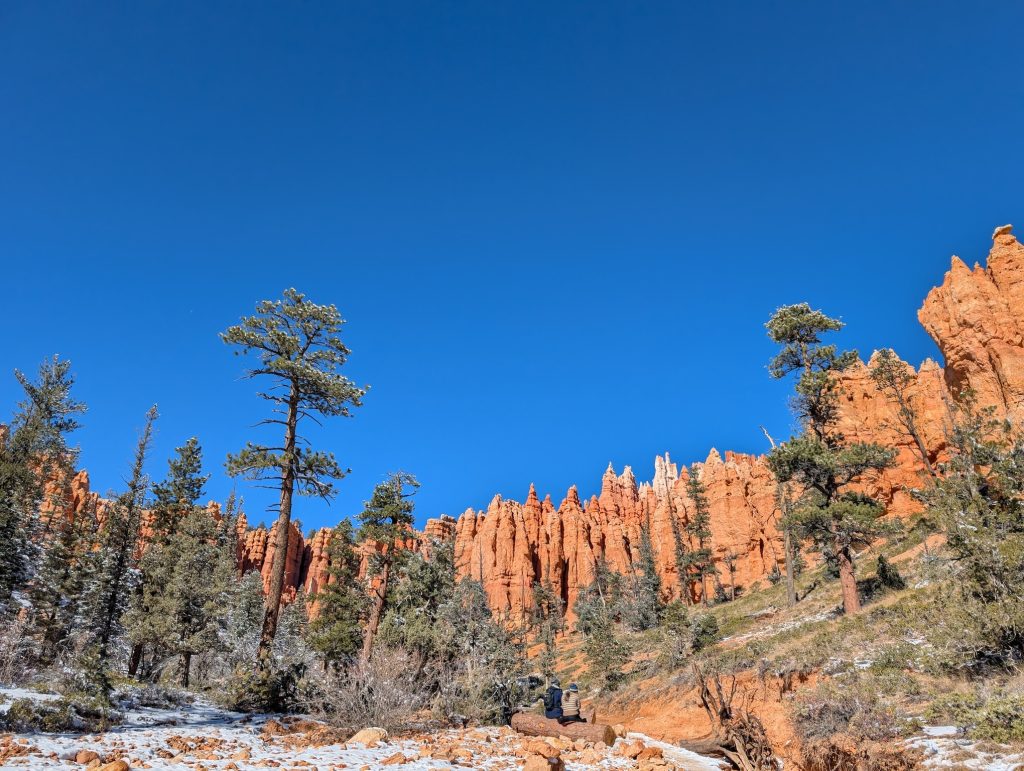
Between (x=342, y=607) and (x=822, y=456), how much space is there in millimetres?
26553

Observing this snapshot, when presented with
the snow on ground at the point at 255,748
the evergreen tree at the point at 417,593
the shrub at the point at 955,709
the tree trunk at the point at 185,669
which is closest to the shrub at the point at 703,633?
the evergreen tree at the point at 417,593

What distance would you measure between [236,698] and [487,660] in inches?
265

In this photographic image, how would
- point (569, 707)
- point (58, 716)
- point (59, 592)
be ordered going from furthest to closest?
1. point (59, 592)
2. point (569, 707)
3. point (58, 716)

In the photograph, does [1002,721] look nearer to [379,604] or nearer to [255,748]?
[255,748]

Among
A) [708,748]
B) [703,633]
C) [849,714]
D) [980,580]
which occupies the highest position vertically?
[980,580]

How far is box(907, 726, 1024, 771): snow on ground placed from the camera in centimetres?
732

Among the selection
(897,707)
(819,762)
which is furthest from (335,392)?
(897,707)

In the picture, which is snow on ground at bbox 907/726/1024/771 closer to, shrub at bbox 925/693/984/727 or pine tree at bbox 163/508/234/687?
shrub at bbox 925/693/984/727

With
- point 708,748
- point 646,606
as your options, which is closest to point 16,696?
point 708,748

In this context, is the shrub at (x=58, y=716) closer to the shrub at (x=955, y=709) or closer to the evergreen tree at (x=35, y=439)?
the shrub at (x=955, y=709)

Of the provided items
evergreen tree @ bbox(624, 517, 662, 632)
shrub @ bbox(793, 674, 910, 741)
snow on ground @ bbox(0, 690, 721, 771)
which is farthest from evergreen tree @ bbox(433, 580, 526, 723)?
evergreen tree @ bbox(624, 517, 662, 632)

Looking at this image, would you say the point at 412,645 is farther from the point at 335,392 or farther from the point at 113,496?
the point at 113,496

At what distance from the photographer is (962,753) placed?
25.8ft

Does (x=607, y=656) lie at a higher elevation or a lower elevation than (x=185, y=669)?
lower
